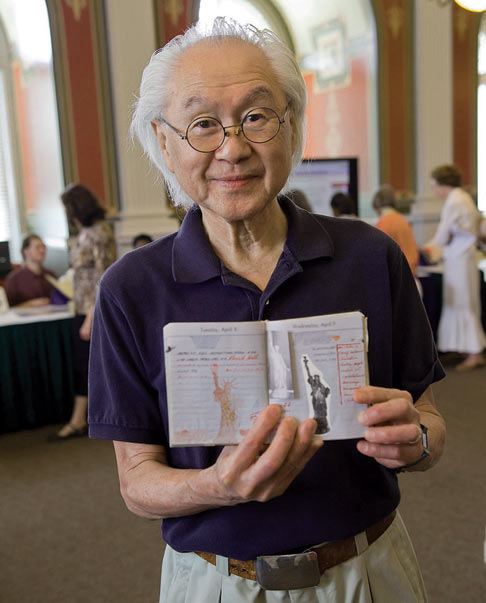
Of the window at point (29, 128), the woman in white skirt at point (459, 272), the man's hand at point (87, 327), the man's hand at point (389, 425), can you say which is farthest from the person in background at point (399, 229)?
the man's hand at point (389, 425)

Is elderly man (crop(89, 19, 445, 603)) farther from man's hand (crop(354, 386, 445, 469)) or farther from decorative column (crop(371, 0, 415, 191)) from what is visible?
decorative column (crop(371, 0, 415, 191))

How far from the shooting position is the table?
4.22 metres

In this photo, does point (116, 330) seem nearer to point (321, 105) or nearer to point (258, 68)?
point (258, 68)

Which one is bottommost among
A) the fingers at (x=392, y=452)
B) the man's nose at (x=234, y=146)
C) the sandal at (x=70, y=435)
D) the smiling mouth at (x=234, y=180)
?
the sandal at (x=70, y=435)

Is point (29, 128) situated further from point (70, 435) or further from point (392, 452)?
point (392, 452)

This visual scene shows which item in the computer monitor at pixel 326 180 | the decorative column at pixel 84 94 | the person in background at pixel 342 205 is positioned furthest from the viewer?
the computer monitor at pixel 326 180

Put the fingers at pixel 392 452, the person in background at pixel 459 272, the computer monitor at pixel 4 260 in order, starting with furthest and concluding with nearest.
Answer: the person in background at pixel 459 272
the computer monitor at pixel 4 260
the fingers at pixel 392 452

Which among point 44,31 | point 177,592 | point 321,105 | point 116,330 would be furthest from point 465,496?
point 321,105

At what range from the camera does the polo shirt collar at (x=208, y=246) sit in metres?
1.03

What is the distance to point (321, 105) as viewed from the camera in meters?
8.68

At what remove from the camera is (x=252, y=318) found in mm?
1005

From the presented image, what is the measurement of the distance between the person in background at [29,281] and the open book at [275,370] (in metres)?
4.19

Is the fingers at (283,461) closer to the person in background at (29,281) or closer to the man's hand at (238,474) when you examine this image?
the man's hand at (238,474)

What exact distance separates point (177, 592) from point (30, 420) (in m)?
3.63
